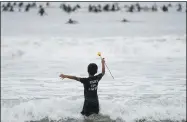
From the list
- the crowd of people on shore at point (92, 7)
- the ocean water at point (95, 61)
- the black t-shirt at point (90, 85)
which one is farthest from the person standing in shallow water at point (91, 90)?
the crowd of people on shore at point (92, 7)

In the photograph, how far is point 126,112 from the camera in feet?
22.7

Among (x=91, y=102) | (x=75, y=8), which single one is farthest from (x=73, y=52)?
(x=75, y=8)

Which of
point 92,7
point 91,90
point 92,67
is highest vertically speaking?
point 92,7

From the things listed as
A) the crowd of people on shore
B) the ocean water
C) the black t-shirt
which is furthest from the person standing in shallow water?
the crowd of people on shore

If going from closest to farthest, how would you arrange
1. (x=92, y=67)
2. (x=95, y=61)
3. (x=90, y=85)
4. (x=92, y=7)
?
(x=92, y=67) → (x=90, y=85) → (x=95, y=61) → (x=92, y=7)

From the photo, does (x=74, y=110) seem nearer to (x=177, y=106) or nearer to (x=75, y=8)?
(x=177, y=106)

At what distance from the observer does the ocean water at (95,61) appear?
6.98 m

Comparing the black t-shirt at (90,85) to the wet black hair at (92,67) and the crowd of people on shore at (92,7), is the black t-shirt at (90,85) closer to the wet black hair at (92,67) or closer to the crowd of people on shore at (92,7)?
the wet black hair at (92,67)

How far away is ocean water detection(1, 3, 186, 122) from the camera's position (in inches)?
275

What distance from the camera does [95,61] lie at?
13.4 m

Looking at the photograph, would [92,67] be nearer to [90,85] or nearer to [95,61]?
[90,85]

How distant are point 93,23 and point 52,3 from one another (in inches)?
211

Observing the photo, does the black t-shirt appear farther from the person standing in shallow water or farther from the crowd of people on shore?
the crowd of people on shore

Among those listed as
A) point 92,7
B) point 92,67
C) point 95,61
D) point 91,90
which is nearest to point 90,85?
point 91,90
